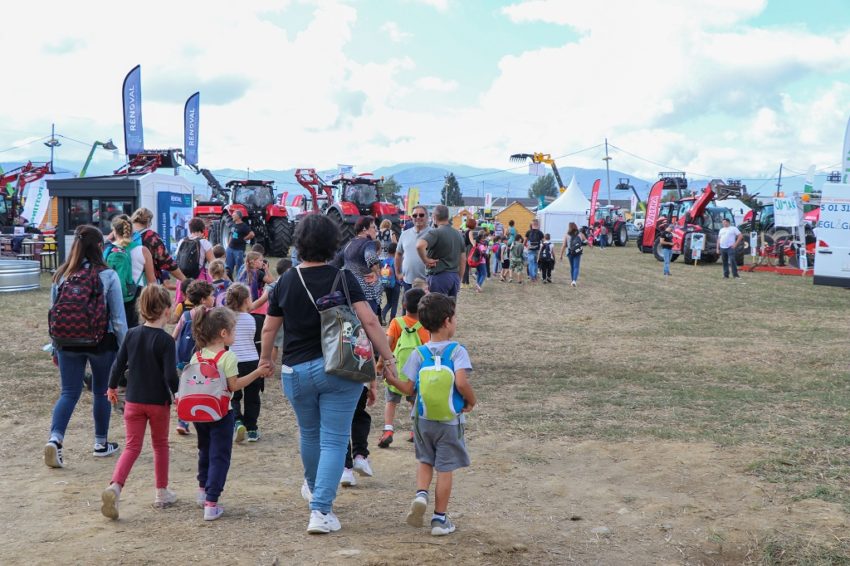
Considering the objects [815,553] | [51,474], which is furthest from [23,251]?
[815,553]

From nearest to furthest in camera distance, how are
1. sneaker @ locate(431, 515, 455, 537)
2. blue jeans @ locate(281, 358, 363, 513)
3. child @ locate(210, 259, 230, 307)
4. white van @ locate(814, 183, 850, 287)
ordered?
blue jeans @ locate(281, 358, 363, 513) → sneaker @ locate(431, 515, 455, 537) → child @ locate(210, 259, 230, 307) → white van @ locate(814, 183, 850, 287)

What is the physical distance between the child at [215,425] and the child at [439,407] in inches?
36.9

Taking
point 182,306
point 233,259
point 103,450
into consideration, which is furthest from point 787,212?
point 103,450

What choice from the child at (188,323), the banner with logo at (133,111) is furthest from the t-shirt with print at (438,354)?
the banner with logo at (133,111)

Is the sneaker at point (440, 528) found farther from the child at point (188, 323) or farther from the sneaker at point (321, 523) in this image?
the child at point (188, 323)

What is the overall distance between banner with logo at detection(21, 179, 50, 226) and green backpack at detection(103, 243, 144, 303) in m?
22.8

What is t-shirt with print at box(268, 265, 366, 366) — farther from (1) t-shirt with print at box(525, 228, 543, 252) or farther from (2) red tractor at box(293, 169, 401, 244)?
(2) red tractor at box(293, 169, 401, 244)

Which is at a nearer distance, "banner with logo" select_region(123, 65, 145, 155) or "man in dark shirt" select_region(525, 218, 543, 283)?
"man in dark shirt" select_region(525, 218, 543, 283)

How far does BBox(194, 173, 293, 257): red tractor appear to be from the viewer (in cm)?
2423

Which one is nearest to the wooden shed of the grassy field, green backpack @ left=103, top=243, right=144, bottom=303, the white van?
the white van

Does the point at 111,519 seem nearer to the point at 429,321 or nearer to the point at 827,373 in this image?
the point at 429,321

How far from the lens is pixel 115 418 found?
644cm

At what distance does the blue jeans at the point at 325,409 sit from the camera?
12.5 ft

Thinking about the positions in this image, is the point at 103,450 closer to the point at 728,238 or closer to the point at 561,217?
the point at 728,238
